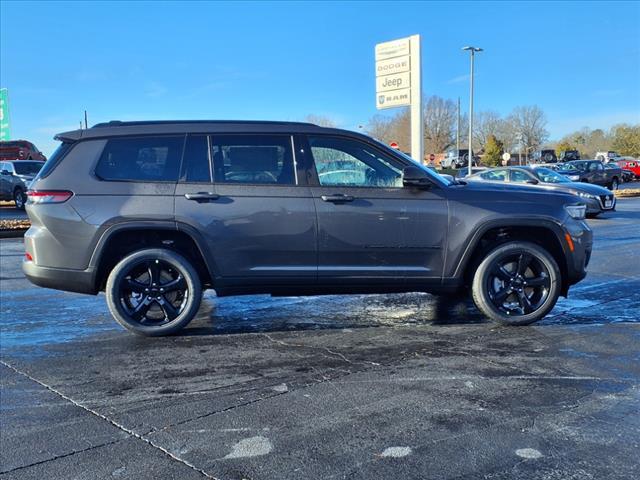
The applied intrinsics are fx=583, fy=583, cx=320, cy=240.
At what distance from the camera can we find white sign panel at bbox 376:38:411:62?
75.1 ft

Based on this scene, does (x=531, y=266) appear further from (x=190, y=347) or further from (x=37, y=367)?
(x=37, y=367)

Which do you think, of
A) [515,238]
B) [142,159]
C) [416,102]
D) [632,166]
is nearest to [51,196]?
[142,159]

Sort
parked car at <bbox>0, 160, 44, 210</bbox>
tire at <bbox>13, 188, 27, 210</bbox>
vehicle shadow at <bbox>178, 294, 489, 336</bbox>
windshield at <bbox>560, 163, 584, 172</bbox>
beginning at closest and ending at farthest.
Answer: vehicle shadow at <bbox>178, 294, 489, 336</bbox> → parked car at <bbox>0, 160, 44, 210</bbox> → tire at <bbox>13, 188, 27, 210</bbox> → windshield at <bbox>560, 163, 584, 172</bbox>

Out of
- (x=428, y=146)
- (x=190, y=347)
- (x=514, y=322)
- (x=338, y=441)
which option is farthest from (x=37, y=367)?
(x=428, y=146)

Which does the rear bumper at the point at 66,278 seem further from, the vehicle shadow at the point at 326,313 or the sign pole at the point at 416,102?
the sign pole at the point at 416,102

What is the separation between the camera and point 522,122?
3593 inches

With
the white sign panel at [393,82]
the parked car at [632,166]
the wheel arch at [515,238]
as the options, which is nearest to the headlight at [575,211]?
the wheel arch at [515,238]

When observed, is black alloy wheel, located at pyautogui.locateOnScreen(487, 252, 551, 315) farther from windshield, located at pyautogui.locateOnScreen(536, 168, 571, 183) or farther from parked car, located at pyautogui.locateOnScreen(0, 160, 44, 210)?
parked car, located at pyautogui.locateOnScreen(0, 160, 44, 210)

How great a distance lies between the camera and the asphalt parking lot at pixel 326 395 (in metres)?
3.03

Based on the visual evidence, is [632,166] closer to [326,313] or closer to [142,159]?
[326,313]

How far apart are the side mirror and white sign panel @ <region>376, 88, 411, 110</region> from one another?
61.6 feet

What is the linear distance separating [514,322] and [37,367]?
4175mm

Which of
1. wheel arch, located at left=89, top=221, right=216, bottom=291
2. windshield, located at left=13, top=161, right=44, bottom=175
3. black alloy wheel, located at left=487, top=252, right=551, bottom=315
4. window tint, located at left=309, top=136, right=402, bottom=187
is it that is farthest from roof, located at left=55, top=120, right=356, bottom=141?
windshield, located at left=13, top=161, right=44, bottom=175

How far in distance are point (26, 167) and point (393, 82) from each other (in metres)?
14.6
